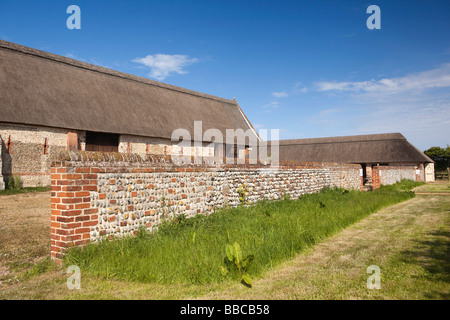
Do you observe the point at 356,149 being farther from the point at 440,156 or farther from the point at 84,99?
the point at 84,99

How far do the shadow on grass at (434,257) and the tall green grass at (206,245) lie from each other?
1.75m

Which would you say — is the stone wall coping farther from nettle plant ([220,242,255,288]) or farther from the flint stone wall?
nettle plant ([220,242,255,288])

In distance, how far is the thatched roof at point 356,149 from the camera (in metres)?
32.0

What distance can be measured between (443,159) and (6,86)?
158ft

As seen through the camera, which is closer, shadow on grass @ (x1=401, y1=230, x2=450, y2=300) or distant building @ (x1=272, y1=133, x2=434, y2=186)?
shadow on grass @ (x1=401, y1=230, x2=450, y2=300)

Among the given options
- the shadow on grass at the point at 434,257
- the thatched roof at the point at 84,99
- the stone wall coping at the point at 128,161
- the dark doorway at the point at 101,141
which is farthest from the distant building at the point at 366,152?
the stone wall coping at the point at 128,161

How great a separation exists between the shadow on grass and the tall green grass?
175cm

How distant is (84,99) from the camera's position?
58.6 ft

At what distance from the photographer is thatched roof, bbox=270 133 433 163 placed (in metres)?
32.0

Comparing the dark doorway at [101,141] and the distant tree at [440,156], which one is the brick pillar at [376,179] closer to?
the dark doorway at [101,141]

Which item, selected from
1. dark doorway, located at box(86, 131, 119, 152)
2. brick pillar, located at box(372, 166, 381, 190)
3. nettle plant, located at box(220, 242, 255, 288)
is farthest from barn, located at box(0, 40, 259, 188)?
brick pillar, located at box(372, 166, 381, 190)

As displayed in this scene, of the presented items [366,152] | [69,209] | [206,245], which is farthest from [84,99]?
[366,152]
